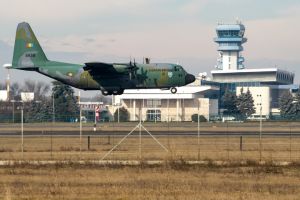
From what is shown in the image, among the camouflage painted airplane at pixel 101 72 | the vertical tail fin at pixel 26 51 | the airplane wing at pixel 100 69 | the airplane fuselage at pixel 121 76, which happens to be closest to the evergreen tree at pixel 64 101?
the vertical tail fin at pixel 26 51

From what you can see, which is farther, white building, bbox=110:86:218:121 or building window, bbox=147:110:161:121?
white building, bbox=110:86:218:121

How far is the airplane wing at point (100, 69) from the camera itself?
92.6 metres

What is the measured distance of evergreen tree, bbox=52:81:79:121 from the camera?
564ft

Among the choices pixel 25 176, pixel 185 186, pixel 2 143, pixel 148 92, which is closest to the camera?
pixel 185 186

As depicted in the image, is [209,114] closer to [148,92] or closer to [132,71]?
[148,92]

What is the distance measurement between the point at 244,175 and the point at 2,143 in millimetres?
37270

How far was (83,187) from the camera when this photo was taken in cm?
3228

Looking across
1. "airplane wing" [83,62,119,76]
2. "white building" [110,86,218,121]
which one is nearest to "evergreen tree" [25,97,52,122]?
"white building" [110,86,218,121]

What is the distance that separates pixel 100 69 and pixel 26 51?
9.95 meters

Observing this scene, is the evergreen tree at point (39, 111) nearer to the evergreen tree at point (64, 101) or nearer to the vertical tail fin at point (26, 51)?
the evergreen tree at point (64, 101)

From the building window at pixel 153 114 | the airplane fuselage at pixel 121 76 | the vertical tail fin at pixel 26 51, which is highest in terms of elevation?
the vertical tail fin at pixel 26 51

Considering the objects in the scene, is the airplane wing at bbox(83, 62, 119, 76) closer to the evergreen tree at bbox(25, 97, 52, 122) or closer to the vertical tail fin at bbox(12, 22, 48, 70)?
the vertical tail fin at bbox(12, 22, 48, 70)

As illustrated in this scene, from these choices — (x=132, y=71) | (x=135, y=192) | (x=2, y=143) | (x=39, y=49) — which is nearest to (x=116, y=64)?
(x=132, y=71)

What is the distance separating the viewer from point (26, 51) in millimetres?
96375
